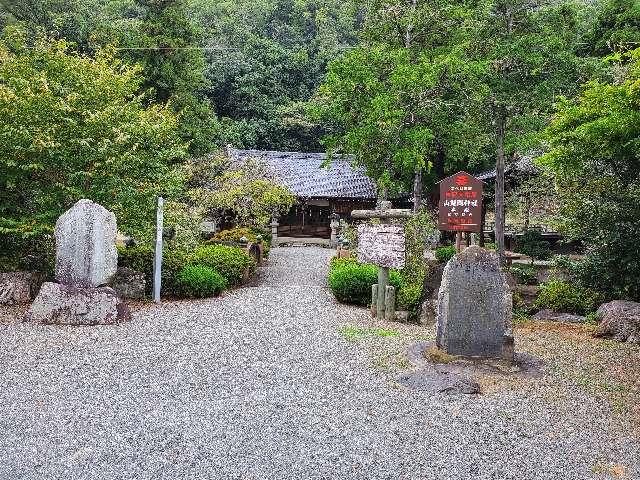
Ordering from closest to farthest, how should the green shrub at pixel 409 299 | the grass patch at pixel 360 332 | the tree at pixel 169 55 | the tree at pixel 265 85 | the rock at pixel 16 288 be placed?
the grass patch at pixel 360 332
the rock at pixel 16 288
the green shrub at pixel 409 299
the tree at pixel 169 55
the tree at pixel 265 85

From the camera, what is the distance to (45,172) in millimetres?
11188

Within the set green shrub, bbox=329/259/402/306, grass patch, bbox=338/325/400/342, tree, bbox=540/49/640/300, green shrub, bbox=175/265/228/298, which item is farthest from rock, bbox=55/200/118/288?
tree, bbox=540/49/640/300

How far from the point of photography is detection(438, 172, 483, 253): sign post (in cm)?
923

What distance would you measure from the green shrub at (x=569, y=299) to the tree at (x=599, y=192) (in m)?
0.28

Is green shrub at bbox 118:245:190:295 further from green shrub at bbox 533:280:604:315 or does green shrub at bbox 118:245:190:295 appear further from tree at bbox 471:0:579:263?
tree at bbox 471:0:579:263

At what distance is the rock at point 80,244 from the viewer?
1010 cm

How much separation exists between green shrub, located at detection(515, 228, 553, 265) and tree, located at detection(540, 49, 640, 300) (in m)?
6.42

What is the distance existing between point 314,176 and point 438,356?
78.1ft

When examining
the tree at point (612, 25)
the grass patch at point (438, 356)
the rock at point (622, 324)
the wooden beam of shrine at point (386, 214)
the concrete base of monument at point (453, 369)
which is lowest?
the concrete base of monument at point (453, 369)

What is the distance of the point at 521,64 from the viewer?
1678 centimetres

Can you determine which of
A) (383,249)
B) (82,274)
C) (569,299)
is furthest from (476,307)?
(82,274)

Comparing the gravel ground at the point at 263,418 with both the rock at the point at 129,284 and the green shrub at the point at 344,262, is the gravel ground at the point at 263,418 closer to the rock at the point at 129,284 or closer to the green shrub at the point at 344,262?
the rock at the point at 129,284

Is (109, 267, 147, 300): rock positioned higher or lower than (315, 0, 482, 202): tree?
lower

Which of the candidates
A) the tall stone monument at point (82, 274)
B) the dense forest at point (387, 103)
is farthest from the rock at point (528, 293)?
the tall stone monument at point (82, 274)
